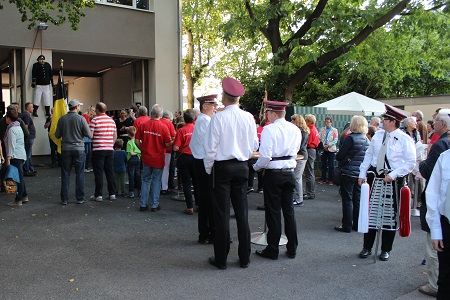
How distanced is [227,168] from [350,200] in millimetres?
3001

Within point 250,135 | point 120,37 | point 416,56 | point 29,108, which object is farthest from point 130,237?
point 416,56

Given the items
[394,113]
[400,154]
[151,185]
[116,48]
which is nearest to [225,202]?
[400,154]

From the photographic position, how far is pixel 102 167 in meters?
8.89

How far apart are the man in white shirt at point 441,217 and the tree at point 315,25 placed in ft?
37.4

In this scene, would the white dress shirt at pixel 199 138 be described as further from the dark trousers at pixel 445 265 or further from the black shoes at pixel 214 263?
the dark trousers at pixel 445 265

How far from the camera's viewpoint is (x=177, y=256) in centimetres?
571

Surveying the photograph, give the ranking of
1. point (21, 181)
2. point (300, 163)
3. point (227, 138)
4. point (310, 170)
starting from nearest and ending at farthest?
1. point (227, 138)
2. point (21, 181)
3. point (300, 163)
4. point (310, 170)

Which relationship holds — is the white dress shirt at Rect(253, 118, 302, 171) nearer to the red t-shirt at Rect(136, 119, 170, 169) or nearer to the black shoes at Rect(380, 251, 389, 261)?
the black shoes at Rect(380, 251, 389, 261)

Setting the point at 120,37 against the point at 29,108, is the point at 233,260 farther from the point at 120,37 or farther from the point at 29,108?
the point at 120,37

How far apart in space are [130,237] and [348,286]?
330 centimetres

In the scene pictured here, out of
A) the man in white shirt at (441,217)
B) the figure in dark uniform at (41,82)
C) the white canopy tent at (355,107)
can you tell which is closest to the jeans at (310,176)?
the white canopy tent at (355,107)

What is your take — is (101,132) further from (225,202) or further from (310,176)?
(310,176)

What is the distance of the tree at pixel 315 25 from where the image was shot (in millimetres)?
14578

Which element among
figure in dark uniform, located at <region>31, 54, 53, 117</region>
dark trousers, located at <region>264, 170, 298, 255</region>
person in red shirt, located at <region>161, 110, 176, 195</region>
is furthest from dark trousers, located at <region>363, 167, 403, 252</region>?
figure in dark uniform, located at <region>31, 54, 53, 117</region>
